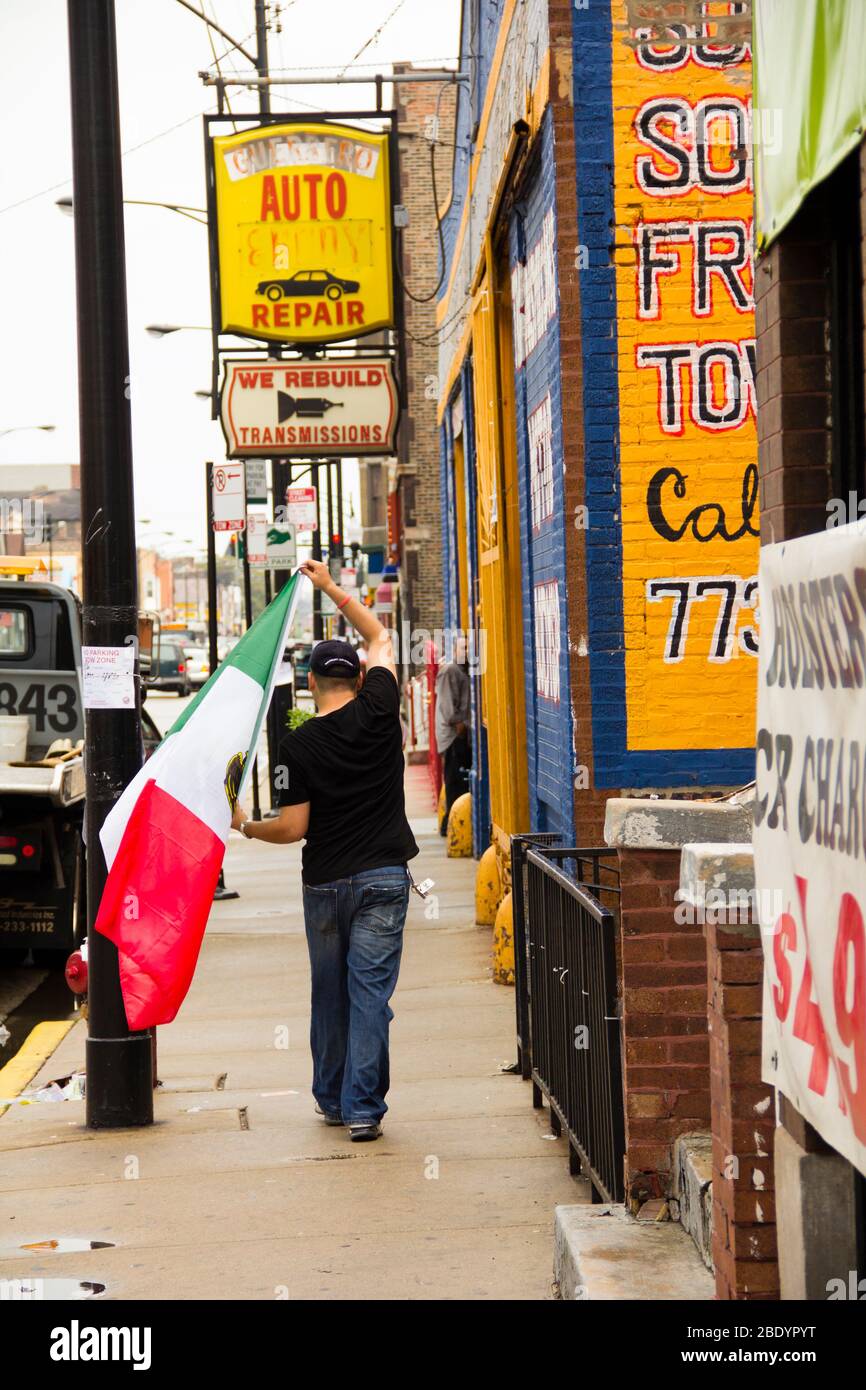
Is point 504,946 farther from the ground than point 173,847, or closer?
closer

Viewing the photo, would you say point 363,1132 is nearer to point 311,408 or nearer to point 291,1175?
point 291,1175

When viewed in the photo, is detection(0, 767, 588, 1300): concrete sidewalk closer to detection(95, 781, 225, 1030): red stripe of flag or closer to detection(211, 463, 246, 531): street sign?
detection(95, 781, 225, 1030): red stripe of flag

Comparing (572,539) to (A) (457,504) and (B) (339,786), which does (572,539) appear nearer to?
(B) (339,786)

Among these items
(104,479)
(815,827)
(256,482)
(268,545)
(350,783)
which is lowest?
(350,783)

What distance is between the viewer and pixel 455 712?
56.5 ft

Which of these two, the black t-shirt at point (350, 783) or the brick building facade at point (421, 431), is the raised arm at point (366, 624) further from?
the brick building facade at point (421, 431)

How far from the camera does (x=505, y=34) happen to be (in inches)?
409

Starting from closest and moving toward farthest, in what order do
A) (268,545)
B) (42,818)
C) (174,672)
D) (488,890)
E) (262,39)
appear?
(42,818) → (488,890) → (268,545) → (262,39) → (174,672)

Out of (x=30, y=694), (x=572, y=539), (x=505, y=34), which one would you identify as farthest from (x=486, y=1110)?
(x=30, y=694)

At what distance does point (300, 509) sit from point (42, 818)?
27.4ft

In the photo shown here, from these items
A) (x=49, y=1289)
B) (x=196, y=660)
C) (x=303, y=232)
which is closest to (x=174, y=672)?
(x=196, y=660)

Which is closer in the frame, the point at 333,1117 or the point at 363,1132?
the point at 363,1132

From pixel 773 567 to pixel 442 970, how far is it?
7598 millimetres

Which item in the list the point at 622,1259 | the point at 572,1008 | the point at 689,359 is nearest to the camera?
the point at 622,1259
